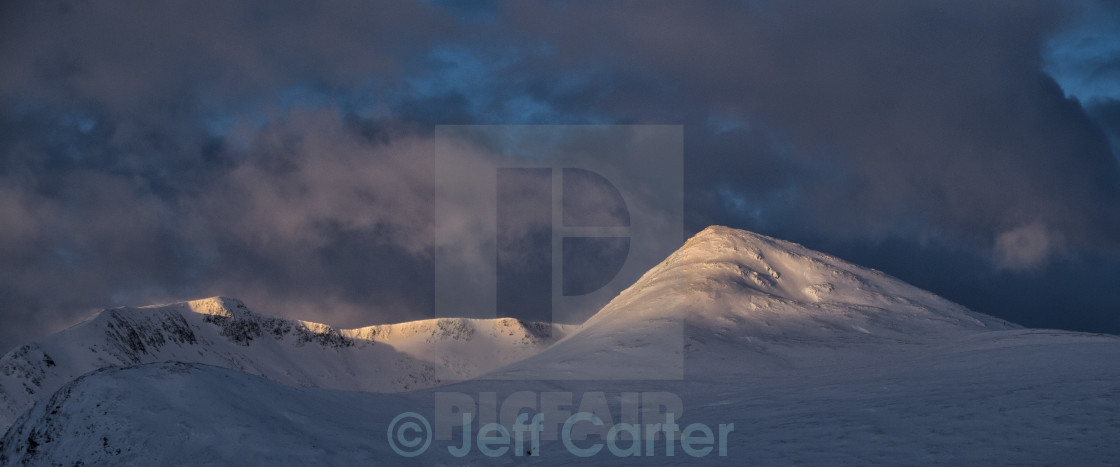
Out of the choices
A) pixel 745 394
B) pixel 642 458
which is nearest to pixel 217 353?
pixel 745 394

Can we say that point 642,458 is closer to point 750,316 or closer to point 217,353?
point 750,316

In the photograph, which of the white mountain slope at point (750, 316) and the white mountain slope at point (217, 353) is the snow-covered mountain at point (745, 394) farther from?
the white mountain slope at point (217, 353)

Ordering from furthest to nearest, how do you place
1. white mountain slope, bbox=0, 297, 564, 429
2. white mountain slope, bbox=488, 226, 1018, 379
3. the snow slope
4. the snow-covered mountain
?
white mountain slope, bbox=0, 297, 564, 429
white mountain slope, bbox=488, 226, 1018, 379
the snow-covered mountain
the snow slope

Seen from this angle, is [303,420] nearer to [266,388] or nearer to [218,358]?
[266,388]

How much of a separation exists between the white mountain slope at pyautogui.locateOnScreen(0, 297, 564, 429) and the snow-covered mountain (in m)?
56.4

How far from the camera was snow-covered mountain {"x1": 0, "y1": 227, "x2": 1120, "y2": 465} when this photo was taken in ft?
38.3

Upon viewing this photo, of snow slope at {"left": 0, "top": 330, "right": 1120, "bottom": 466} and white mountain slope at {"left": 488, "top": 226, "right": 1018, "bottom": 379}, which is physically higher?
white mountain slope at {"left": 488, "top": 226, "right": 1018, "bottom": 379}

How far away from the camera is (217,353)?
144750 mm

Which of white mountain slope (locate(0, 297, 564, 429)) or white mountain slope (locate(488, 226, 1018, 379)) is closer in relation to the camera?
white mountain slope (locate(488, 226, 1018, 379))

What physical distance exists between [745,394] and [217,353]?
494 feet

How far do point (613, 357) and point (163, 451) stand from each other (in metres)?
21.4

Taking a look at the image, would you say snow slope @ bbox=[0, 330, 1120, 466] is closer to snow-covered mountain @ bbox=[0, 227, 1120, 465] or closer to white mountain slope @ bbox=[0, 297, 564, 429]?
snow-covered mountain @ bbox=[0, 227, 1120, 465]

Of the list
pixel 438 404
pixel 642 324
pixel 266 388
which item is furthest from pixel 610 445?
pixel 642 324

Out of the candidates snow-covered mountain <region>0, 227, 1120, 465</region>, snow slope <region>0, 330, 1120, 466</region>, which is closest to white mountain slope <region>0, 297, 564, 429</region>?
snow-covered mountain <region>0, 227, 1120, 465</region>
